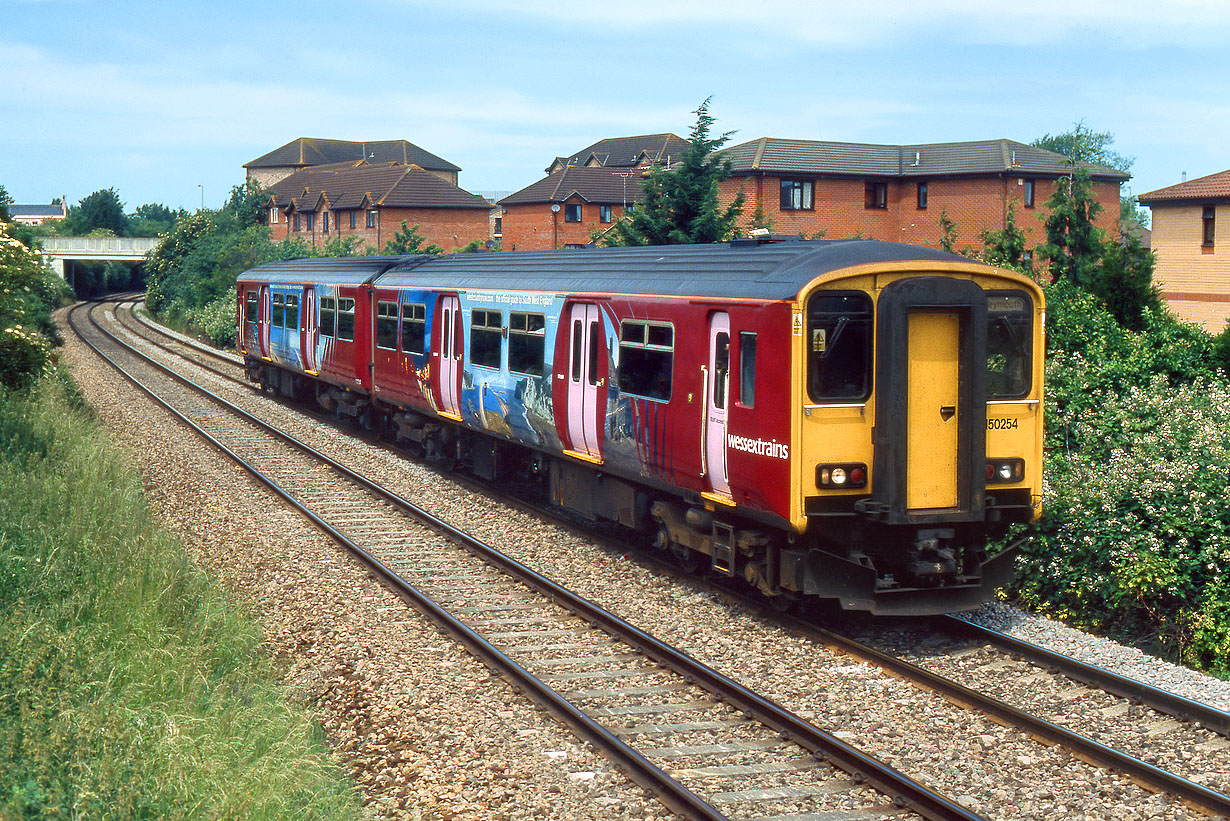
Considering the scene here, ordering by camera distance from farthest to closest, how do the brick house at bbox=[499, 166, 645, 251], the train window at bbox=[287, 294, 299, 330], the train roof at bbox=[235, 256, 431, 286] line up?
the brick house at bbox=[499, 166, 645, 251] → the train window at bbox=[287, 294, 299, 330] → the train roof at bbox=[235, 256, 431, 286]

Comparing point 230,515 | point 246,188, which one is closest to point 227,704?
point 230,515

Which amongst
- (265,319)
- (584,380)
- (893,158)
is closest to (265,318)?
(265,319)

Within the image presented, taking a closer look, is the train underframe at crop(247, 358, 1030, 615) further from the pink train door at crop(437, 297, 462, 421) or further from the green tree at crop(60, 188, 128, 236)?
the green tree at crop(60, 188, 128, 236)

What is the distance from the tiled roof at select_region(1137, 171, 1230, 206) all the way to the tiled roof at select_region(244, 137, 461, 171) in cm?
7457

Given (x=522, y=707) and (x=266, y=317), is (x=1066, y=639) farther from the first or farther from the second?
(x=266, y=317)

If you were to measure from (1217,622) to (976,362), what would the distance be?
9.68 ft

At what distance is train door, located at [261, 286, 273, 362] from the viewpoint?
26.2m

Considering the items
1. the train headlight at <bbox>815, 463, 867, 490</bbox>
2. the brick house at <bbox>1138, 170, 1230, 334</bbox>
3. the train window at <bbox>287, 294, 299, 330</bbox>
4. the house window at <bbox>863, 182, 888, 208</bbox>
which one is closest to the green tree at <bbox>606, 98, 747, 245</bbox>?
the train window at <bbox>287, 294, 299, 330</bbox>

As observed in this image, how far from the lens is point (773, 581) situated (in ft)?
31.7

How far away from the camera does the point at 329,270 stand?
892 inches

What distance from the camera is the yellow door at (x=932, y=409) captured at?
8.98 meters

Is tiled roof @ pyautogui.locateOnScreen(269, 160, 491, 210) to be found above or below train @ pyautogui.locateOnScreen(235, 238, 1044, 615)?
above

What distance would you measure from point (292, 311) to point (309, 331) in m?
1.56

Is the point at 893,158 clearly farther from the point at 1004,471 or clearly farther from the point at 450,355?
the point at 1004,471
